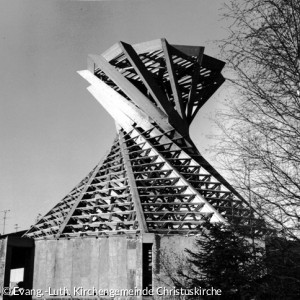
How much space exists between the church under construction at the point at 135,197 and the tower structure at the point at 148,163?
0.06 meters

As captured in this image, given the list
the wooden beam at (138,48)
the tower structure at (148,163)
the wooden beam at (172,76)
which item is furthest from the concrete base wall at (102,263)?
the wooden beam at (138,48)

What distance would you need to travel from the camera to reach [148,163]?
2170cm

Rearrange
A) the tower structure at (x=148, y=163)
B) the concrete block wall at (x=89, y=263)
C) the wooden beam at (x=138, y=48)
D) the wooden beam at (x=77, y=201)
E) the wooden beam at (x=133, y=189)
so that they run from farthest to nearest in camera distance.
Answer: the wooden beam at (x=138, y=48) → the wooden beam at (x=77, y=201) → the tower structure at (x=148, y=163) → the wooden beam at (x=133, y=189) → the concrete block wall at (x=89, y=263)

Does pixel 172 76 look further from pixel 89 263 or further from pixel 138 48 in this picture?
pixel 89 263

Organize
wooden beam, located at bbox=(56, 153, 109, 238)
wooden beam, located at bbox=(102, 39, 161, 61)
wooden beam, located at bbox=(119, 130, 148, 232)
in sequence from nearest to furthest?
wooden beam, located at bbox=(119, 130, 148, 232)
wooden beam, located at bbox=(56, 153, 109, 238)
wooden beam, located at bbox=(102, 39, 161, 61)

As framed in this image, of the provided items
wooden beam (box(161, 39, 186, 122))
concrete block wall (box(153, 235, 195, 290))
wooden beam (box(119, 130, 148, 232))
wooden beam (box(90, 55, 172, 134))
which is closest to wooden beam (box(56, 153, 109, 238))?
wooden beam (box(119, 130, 148, 232))

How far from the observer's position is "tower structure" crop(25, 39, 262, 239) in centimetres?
1909

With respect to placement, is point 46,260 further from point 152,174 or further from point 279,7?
point 279,7

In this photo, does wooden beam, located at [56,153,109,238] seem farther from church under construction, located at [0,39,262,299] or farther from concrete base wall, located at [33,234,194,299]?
concrete base wall, located at [33,234,194,299]

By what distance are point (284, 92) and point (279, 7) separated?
1.29 m

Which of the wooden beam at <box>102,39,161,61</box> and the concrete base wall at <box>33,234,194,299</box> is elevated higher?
the wooden beam at <box>102,39,161,61</box>

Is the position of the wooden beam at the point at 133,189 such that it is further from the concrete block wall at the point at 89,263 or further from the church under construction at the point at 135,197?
the concrete block wall at the point at 89,263

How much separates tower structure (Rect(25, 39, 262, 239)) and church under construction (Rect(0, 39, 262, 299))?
6cm

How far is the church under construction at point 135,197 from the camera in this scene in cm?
1722
